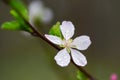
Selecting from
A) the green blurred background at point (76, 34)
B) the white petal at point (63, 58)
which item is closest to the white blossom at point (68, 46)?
the white petal at point (63, 58)

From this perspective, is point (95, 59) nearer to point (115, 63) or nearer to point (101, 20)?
point (115, 63)

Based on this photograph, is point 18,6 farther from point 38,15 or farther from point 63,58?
point 38,15

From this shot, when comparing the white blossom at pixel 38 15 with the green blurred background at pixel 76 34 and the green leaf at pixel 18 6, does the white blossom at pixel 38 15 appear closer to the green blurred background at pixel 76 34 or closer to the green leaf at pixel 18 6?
the green leaf at pixel 18 6

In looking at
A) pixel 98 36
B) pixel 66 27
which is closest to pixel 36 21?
pixel 66 27

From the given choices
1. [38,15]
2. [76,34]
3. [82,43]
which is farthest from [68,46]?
[76,34]

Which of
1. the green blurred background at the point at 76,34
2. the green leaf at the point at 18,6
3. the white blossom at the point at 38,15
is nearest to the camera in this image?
the green leaf at the point at 18,6

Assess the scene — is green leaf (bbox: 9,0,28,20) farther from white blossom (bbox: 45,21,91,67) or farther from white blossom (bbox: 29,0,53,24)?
white blossom (bbox: 29,0,53,24)

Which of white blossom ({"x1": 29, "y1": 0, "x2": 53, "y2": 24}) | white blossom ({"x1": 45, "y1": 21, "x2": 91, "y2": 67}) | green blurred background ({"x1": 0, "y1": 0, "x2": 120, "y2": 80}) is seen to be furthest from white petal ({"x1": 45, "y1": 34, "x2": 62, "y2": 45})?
green blurred background ({"x1": 0, "y1": 0, "x2": 120, "y2": 80})
